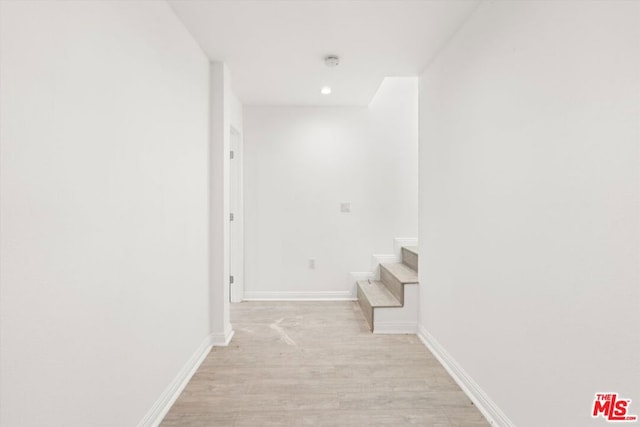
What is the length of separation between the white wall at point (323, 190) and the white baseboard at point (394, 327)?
1171mm

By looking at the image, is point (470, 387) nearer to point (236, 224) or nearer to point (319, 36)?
point (319, 36)

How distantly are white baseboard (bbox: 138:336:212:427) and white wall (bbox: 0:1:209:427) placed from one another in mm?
50

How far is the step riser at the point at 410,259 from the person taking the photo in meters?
3.95

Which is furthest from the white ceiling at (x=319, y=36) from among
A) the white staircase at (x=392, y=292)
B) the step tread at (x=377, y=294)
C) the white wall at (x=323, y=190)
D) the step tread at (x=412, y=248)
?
the step tread at (x=377, y=294)

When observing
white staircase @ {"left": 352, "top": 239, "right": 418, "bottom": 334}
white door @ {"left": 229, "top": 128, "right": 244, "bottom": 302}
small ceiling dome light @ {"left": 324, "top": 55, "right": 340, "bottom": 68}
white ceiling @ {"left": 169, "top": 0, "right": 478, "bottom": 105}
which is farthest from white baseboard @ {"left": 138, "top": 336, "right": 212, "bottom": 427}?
small ceiling dome light @ {"left": 324, "top": 55, "right": 340, "bottom": 68}

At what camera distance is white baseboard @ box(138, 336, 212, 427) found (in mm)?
1866

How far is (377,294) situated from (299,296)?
111 cm

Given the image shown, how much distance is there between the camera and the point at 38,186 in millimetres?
1099

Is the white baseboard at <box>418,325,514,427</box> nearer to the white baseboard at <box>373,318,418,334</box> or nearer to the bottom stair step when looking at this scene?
the white baseboard at <box>373,318,418,334</box>

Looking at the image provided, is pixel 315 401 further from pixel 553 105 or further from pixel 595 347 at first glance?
pixel 553 105

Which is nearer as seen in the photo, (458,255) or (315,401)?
(315,401)

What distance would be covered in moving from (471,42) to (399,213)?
8.25ft

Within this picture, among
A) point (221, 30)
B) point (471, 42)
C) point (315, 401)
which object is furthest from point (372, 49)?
point (315, 401)

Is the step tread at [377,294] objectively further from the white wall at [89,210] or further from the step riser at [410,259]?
the white wall at [89,210]
